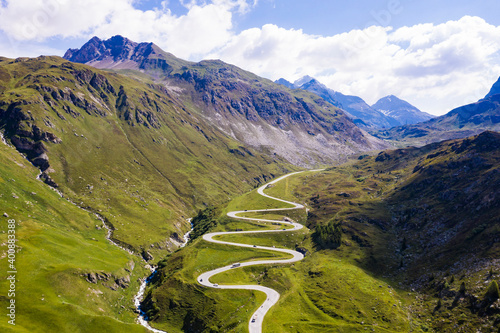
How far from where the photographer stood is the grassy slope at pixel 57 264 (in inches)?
3413

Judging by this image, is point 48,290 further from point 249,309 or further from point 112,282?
point 249,309

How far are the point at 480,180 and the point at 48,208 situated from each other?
845ft

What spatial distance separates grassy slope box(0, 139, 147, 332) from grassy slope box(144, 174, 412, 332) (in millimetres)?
20704

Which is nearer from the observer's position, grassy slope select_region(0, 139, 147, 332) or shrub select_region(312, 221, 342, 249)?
grassy slope select_region(0, 139, 147, 332)

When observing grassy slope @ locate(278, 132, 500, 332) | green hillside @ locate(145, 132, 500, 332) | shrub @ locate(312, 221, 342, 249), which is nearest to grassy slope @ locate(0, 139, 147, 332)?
green hillside @ locate(145, 132, 500, 332)

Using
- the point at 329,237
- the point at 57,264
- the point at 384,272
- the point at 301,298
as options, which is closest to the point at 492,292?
the point at 384,272

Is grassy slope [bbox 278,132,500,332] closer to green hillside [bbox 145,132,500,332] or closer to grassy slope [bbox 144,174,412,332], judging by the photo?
Result: green hillside [bbox 145,132,500,332]

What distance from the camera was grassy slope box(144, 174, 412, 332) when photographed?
93.7 metres

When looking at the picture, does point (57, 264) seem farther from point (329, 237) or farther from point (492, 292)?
point (492, 292)

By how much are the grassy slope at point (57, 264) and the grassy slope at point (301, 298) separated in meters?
20.7

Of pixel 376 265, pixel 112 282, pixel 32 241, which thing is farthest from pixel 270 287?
pixel 32 241

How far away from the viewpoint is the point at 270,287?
11956cm

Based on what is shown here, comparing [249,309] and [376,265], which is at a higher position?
[376,265]

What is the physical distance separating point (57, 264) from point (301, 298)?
10170 centimetres
